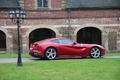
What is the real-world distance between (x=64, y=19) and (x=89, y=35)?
13.4 feet

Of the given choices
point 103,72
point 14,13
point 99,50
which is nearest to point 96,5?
point 99,50

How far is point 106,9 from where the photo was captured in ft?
84.2

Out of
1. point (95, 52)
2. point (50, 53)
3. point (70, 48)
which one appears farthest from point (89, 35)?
point (50, 53)

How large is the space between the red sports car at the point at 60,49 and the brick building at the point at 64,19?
7555mm

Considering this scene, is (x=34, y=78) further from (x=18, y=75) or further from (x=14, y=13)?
(x=14, y=13)

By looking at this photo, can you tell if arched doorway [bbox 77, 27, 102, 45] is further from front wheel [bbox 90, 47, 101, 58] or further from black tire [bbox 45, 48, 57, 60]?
black tire [bbox 45, 48, 57, 60]

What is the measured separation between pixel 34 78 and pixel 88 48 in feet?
28.1

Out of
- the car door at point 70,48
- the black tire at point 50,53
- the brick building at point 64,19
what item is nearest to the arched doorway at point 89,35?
the brick building at point 64,19

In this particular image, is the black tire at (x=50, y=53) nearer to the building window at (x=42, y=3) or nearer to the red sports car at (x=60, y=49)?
the red sports car at (x=60, y=49)

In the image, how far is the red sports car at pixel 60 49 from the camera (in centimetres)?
1706

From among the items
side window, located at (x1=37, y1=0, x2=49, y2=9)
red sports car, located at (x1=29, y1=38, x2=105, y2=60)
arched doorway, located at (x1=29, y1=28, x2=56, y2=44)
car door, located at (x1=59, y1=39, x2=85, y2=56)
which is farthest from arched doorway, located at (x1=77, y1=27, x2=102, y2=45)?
car door, located at (x1=59, y1=39, x2=85, y2=56)

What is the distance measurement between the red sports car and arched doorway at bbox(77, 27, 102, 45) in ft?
32.9

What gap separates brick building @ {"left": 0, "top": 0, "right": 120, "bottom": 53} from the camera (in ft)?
81.6

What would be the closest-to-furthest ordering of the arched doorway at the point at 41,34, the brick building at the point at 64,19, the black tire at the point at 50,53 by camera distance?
the black tire at the point at 50,53 < the brick building at the point at 64,19 < the arched doorway at the point at 41,34
